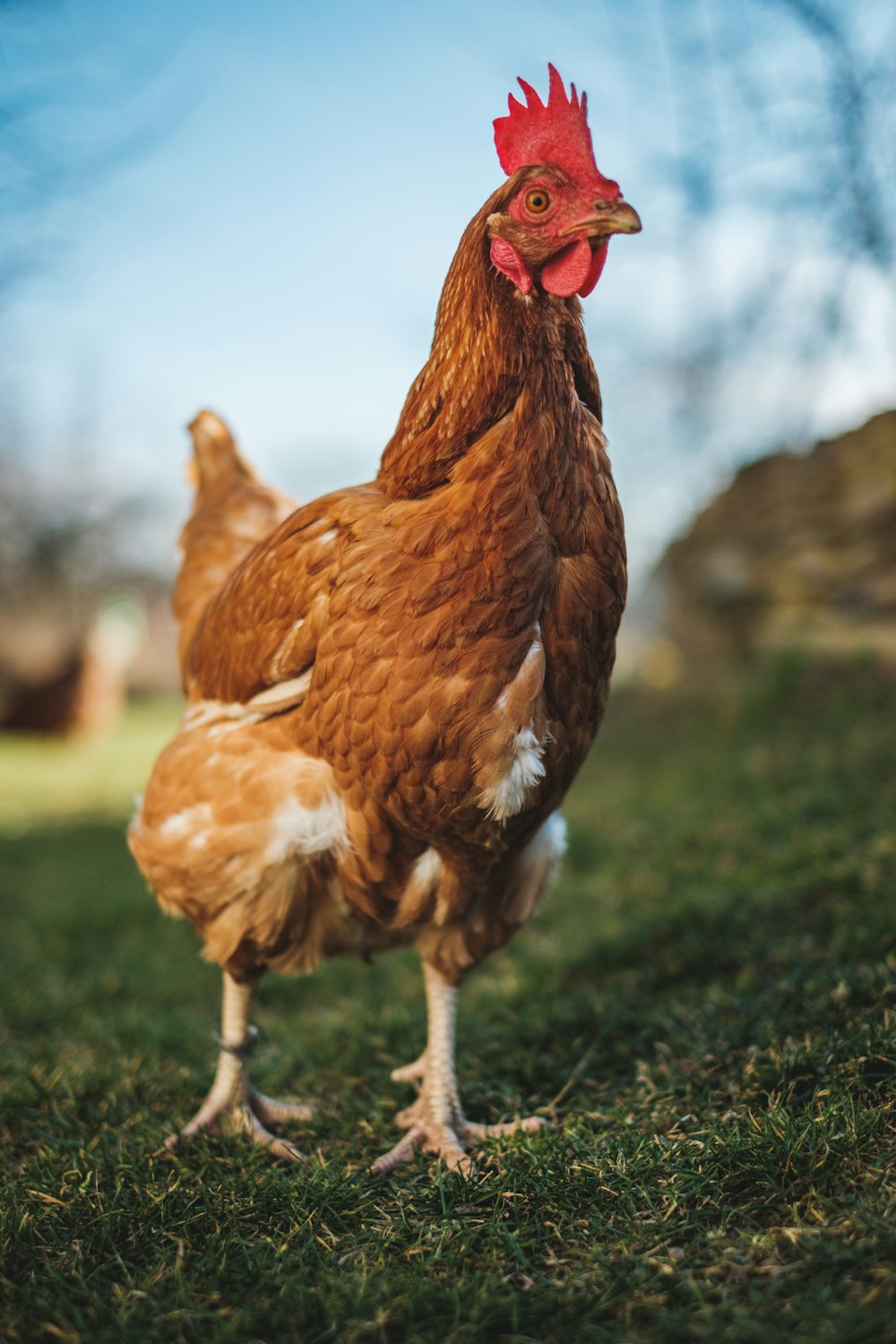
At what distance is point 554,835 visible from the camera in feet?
8.81

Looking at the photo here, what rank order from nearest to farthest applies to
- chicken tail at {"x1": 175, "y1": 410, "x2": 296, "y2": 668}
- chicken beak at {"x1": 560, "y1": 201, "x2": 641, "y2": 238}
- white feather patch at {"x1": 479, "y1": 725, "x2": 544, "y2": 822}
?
chicken beak at {"x1": 560, "y1": 201, "x2": 641, "y2": 238} → white feather patch at {"x1": 479, "y1": 725, "x2": 544, "y2": 822} → chicken tail at {"x1": 175, "y1": 410, "x2": 296, "y2": 668}

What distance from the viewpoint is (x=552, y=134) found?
2.00 m

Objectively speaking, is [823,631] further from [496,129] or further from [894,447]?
[496,129]

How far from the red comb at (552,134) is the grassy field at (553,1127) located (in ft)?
6.90

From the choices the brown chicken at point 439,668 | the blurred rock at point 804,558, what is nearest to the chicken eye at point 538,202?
the brown chicken at point 439,668

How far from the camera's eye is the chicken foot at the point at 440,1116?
7.41 ft

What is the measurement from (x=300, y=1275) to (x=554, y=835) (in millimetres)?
1295

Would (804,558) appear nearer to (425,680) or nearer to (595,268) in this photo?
(595,268)

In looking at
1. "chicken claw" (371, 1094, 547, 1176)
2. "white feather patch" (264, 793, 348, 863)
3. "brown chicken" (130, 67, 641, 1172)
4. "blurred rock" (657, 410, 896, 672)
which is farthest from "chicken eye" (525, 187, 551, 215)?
"blurred rock" (657, 410, 896, 672)

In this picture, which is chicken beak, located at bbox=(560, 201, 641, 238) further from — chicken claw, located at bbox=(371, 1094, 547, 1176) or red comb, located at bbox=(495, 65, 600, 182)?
chicken claw, located at bbox=(371, 1094, 547, 1176)

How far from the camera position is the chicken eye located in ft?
6.42

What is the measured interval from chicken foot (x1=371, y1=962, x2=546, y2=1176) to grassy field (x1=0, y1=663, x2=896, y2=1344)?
0.20 feet

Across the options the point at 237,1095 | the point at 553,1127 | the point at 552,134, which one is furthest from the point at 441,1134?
the point at 552,134

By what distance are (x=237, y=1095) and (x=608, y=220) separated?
2388mm
